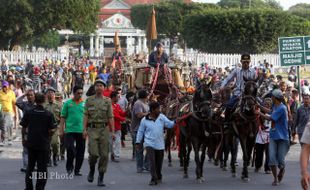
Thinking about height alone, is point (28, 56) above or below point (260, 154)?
above

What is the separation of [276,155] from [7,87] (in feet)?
28.8

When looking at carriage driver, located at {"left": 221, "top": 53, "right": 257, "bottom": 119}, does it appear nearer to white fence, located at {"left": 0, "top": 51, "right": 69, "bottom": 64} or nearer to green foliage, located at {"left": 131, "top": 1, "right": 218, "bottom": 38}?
white fence, located at {"left": 0, "top": 51, "right": 69, "bottom": 64}

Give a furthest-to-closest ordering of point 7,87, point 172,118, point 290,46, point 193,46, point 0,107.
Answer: point 193,46
point 290,46
point 7,87
point 0,107
point 172,118

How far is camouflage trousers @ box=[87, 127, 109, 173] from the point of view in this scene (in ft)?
44.3

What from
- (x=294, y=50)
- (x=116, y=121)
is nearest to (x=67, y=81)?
(x=294, y=50)

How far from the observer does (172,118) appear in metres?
16.3

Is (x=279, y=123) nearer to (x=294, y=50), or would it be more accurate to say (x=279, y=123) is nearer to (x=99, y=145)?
(x=99, y=145)

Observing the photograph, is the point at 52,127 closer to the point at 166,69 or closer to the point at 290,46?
the point at 166,69

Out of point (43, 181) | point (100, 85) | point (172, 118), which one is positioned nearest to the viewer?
point (43, 181)

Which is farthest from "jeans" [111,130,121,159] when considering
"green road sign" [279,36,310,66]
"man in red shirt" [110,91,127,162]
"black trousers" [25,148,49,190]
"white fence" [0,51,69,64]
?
"white fence" [0,51,69,64]

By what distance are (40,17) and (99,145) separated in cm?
5591

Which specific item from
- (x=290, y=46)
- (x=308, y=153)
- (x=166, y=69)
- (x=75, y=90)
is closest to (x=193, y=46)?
(x=290, y=46)

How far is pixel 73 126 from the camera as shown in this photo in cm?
1463

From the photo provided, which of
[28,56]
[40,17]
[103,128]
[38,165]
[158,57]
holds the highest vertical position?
[40,17]
